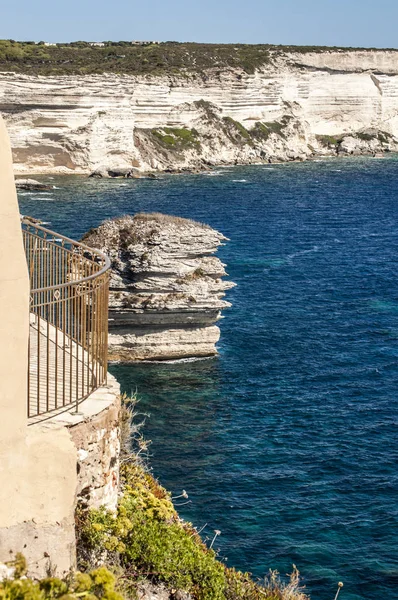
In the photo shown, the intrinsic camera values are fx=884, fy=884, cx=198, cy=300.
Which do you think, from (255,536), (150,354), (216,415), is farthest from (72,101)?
(255,536)

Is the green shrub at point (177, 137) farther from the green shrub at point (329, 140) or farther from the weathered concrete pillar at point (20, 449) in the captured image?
the weathered concrete pillar at point (20, 449)

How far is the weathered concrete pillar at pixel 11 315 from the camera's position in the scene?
27.9 feet

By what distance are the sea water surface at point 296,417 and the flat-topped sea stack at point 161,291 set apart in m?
0.93

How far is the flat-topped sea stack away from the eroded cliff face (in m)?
59.8

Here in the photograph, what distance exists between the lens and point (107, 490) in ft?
33.6

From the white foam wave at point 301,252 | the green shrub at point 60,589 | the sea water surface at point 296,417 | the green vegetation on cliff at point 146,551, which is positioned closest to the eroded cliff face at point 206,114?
the sea water surface at point 296,417

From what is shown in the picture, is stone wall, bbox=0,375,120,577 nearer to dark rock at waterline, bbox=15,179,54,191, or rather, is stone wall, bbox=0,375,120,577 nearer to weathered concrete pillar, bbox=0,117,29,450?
weathered concrete pillar, bbox=0,117,29,450

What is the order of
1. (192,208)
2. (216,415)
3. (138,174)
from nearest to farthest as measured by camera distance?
1. (216,415)
2. (192,208)
3. (138,174)

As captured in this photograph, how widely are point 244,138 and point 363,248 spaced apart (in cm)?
5779

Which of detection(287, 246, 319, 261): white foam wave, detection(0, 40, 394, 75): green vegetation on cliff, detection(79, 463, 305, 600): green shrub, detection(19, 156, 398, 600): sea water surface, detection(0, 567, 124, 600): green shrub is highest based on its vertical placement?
detection(0, 40, 394, 75): green vegetation on cliff

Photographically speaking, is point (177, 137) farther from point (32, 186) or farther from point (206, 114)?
point (32, 186)

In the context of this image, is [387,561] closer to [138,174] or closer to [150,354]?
[150,354]

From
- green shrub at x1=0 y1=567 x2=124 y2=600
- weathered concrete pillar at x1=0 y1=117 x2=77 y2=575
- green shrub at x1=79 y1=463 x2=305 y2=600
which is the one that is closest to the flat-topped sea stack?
green shrub at x1=79 y1=463 x2=305 y2=600

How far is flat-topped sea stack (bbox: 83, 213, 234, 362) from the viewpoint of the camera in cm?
→ 3222
